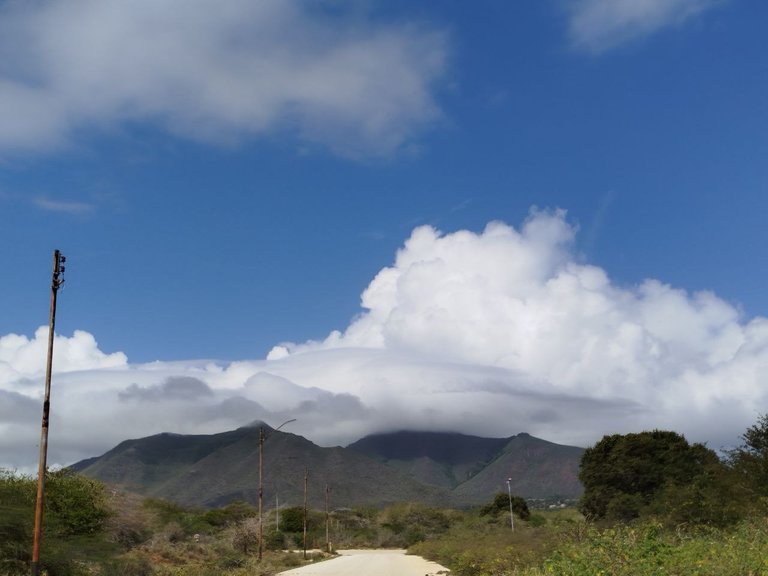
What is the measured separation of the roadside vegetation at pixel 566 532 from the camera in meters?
19.9

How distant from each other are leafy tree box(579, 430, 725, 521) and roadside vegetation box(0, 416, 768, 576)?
108mm

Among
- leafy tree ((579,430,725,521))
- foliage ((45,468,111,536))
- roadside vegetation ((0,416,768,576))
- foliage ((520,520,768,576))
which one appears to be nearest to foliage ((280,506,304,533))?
roadside vegetation ((0,416,768,576))

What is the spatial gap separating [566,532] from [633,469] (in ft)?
161

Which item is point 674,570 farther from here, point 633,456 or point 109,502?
point 633,456

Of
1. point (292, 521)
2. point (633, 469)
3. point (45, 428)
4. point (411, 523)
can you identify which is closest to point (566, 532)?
point (45, 428)

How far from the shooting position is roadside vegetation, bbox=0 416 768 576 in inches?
784

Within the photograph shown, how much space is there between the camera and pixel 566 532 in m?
28.2

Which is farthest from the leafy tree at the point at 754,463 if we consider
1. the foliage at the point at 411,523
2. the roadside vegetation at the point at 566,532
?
the foliage at the point at 411,523

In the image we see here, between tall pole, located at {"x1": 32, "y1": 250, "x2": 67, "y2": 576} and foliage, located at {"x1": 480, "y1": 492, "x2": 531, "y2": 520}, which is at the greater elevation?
tall pole, located at {"x1": 32, "y1": 250, "x2": 67, "y2": 576}

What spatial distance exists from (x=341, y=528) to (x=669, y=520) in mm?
80726

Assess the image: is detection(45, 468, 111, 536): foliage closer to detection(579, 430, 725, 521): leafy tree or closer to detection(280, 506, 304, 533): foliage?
detection(579, 430, 725, 521): leafy tree

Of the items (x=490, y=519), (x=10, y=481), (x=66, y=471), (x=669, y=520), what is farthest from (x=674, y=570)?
(x=490, y=519)

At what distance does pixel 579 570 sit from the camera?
1877 centimetres

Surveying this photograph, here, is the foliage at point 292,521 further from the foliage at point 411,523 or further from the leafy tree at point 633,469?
the leafy tree at point 633,469
